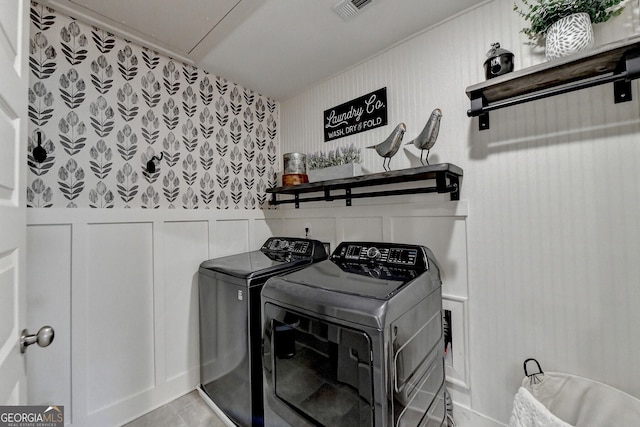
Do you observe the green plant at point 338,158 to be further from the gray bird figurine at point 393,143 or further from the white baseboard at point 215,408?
the white baseboard at point 215,408

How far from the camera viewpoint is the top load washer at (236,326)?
4.96ft

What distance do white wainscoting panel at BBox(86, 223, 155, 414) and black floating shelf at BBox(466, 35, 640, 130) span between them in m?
2.17

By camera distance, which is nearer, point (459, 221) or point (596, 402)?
point (596, 402)

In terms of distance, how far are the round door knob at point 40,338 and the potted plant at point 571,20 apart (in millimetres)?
2100

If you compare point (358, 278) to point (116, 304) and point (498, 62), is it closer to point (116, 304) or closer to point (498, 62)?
point (498, 62)

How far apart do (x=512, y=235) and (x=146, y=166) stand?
2281mm

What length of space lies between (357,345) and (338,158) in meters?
1.37

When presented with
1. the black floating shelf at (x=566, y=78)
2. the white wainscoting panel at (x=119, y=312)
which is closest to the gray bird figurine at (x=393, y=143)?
the black floating shelf at (x=566, y=78)

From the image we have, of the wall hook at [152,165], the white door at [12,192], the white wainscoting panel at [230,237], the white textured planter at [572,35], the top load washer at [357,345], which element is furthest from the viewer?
the white wainscoting panel at [230,237]

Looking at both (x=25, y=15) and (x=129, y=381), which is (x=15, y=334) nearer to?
(x=25, y=15)

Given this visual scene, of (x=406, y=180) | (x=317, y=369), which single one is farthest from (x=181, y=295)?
(x=406, y=180)

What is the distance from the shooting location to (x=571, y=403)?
1.20 m

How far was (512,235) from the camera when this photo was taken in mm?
1420

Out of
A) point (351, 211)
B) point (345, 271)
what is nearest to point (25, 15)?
point (345, 271)
